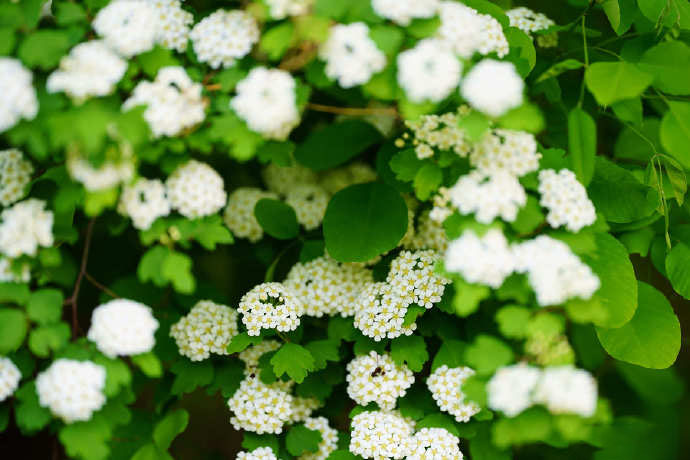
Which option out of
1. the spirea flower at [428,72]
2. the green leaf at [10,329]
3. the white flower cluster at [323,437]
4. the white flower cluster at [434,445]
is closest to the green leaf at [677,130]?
the spirea flower at [428,72]

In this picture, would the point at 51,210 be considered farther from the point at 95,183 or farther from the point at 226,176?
the point at 226,176

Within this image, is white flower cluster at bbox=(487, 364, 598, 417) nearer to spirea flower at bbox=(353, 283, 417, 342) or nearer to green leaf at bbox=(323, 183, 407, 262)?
spirea flower at bbox=(353, 283, 417, 342)

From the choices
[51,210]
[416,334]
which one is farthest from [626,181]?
[51,210]

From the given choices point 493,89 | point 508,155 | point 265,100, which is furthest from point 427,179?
point 265,100

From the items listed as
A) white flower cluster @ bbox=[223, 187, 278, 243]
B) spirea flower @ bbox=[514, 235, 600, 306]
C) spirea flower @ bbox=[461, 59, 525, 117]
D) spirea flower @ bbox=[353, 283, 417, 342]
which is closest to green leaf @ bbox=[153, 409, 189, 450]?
spirea flower @ bbox=[353, 283, 417, 342]

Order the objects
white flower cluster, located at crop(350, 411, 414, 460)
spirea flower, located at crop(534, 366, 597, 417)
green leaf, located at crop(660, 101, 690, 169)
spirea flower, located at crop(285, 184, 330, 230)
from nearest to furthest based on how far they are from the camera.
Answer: spirea flower, located at crop(534, 366, 597, 417) → green leaf, located at crop(660, 101, 690, 169) → white flower cluster, located at crop(350, 411, 414, 460) → spirea flower, located at crop(285, 184, 330, 230)
